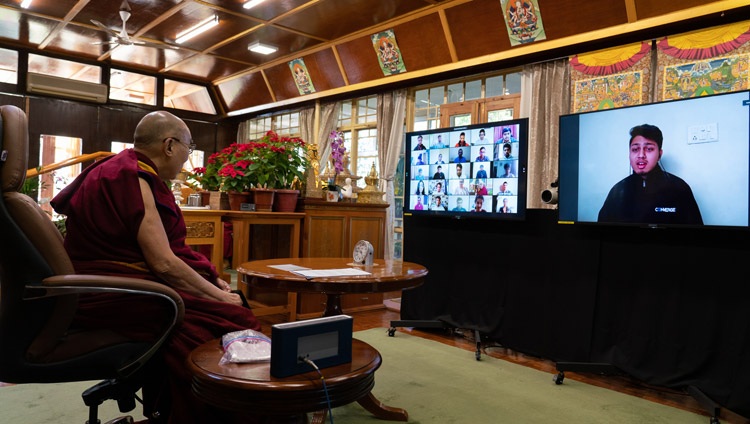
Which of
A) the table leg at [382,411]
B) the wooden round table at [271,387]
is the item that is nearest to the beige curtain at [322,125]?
the table leg at [382,411]

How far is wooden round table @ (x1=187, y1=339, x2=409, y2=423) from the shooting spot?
1.15m

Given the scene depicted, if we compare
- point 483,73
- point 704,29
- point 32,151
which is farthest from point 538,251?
point 32,151

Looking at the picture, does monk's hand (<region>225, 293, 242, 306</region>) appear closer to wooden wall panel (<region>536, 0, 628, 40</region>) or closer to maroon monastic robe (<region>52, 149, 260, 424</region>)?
maroon monastic robe (<region>52, 149, 260, 424</region>)

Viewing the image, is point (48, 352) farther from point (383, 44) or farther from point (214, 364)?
point (383, 44)

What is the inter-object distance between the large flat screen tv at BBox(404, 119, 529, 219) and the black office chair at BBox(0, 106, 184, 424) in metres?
2.45

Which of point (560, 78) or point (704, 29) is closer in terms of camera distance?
point (704, 29)

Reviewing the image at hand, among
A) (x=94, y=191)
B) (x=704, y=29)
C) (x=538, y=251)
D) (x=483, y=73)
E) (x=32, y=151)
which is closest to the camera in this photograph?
(x=94, y=191)

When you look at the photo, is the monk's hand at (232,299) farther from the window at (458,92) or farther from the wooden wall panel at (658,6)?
the window at (458,92)

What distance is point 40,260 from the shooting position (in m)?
1.29

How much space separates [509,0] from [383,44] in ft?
5.79

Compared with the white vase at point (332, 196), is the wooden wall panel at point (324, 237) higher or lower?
lower

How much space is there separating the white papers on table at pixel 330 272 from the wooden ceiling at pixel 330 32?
3398 millimetres

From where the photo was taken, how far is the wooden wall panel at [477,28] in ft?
16.0

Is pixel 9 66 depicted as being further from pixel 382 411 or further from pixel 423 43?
pixel 382 411
